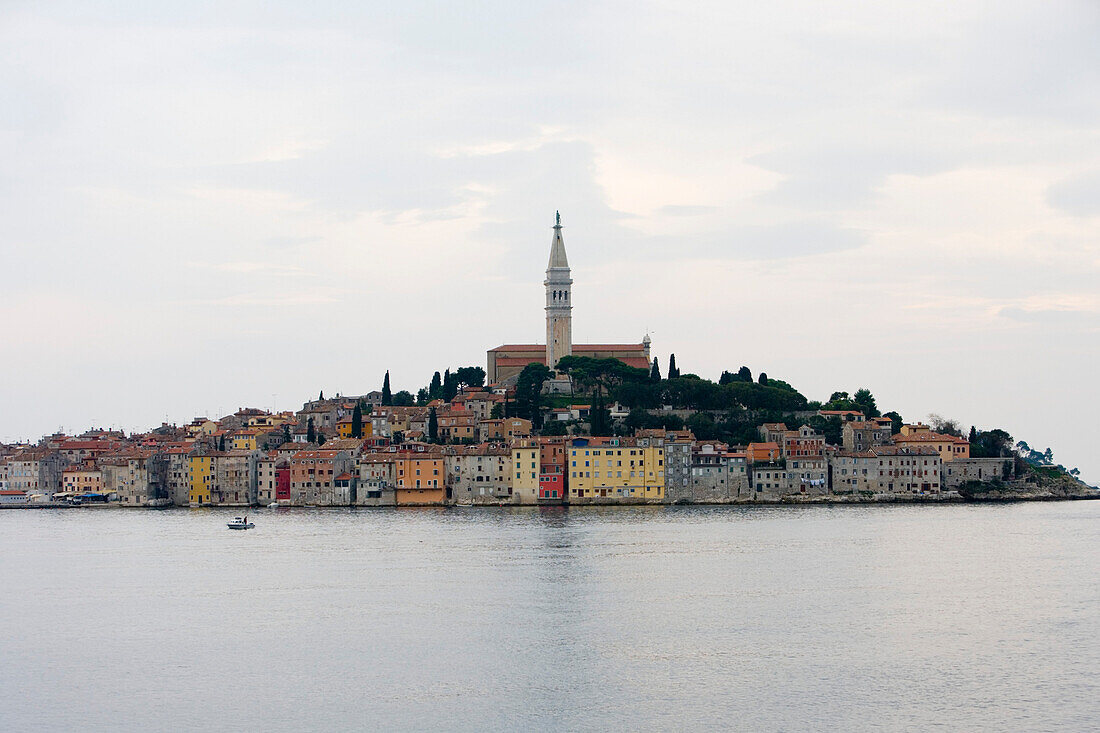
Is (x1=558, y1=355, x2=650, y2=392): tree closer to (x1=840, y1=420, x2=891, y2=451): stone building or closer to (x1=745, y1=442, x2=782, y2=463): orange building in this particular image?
(x1=745, y1=442, x2=782, y2=463): orange building

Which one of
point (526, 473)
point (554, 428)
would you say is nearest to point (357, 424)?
point (554, 428)

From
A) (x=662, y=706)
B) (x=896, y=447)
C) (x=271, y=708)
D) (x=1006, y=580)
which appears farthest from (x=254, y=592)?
A: (x=896, y=447)

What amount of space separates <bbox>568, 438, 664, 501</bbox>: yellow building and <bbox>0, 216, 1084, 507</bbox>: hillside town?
0.05 metres

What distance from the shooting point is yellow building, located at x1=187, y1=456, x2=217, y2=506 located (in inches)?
2303

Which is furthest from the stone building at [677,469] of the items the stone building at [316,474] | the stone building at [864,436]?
the stone building at [316,474]

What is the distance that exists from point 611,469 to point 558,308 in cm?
1871

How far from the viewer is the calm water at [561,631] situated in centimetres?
1922

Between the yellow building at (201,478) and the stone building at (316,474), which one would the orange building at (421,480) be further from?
the yellow building at (201,478)

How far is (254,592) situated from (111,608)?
2955mm

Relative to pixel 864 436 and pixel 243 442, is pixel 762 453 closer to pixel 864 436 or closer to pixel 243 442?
pixel 864 436

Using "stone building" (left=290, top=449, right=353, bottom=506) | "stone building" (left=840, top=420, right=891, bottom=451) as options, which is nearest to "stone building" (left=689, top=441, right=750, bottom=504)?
"stone building" (left=840, top=420, right=891, bottom=451)

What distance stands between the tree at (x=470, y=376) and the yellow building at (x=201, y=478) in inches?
634

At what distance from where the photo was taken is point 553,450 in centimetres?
5375

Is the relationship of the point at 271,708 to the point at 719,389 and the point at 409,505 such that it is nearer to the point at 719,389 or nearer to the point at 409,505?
the point at 409,505
